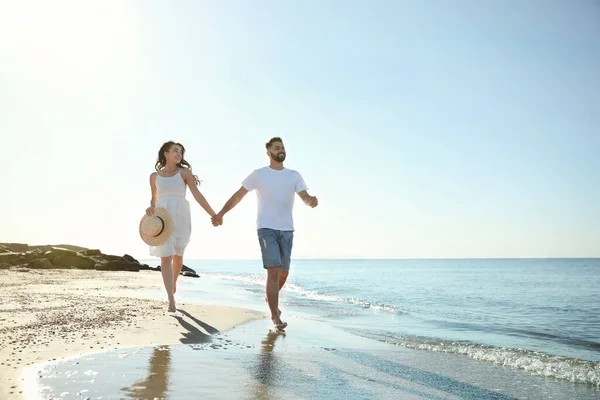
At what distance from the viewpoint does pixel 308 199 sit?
21.2 feet

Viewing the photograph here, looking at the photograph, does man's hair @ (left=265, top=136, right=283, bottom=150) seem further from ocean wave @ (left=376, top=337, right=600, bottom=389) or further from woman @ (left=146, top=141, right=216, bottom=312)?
ocean wave @ (left=376, top=337, right=600, bottom=389)

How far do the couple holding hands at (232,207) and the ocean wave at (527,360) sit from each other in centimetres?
171

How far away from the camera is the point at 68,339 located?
4363mm

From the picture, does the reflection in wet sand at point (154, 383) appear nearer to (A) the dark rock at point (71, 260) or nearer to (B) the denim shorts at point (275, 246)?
(B) the denim shorts at point (275, 246)

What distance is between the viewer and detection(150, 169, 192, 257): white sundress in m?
7.11

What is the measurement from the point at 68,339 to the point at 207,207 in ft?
10.2

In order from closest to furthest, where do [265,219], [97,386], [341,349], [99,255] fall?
[97,386]
[341,349]
[265,219]
[99,255]

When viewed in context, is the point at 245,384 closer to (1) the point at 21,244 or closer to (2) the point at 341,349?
(2) the point at 341,349

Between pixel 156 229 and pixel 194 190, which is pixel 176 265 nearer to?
pixel 156 229

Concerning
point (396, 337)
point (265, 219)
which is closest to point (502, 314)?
point (396, 337)

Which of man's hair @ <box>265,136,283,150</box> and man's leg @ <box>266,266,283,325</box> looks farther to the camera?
man's hair @ <box>265,136,283,150</box>

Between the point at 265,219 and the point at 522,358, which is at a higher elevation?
the point at 265,219

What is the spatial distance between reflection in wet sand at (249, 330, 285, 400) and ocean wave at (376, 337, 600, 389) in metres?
1.98

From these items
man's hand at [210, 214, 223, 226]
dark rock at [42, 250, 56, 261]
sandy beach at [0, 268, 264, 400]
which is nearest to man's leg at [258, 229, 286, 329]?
sandy beach at [0, 268, 264, 400]
